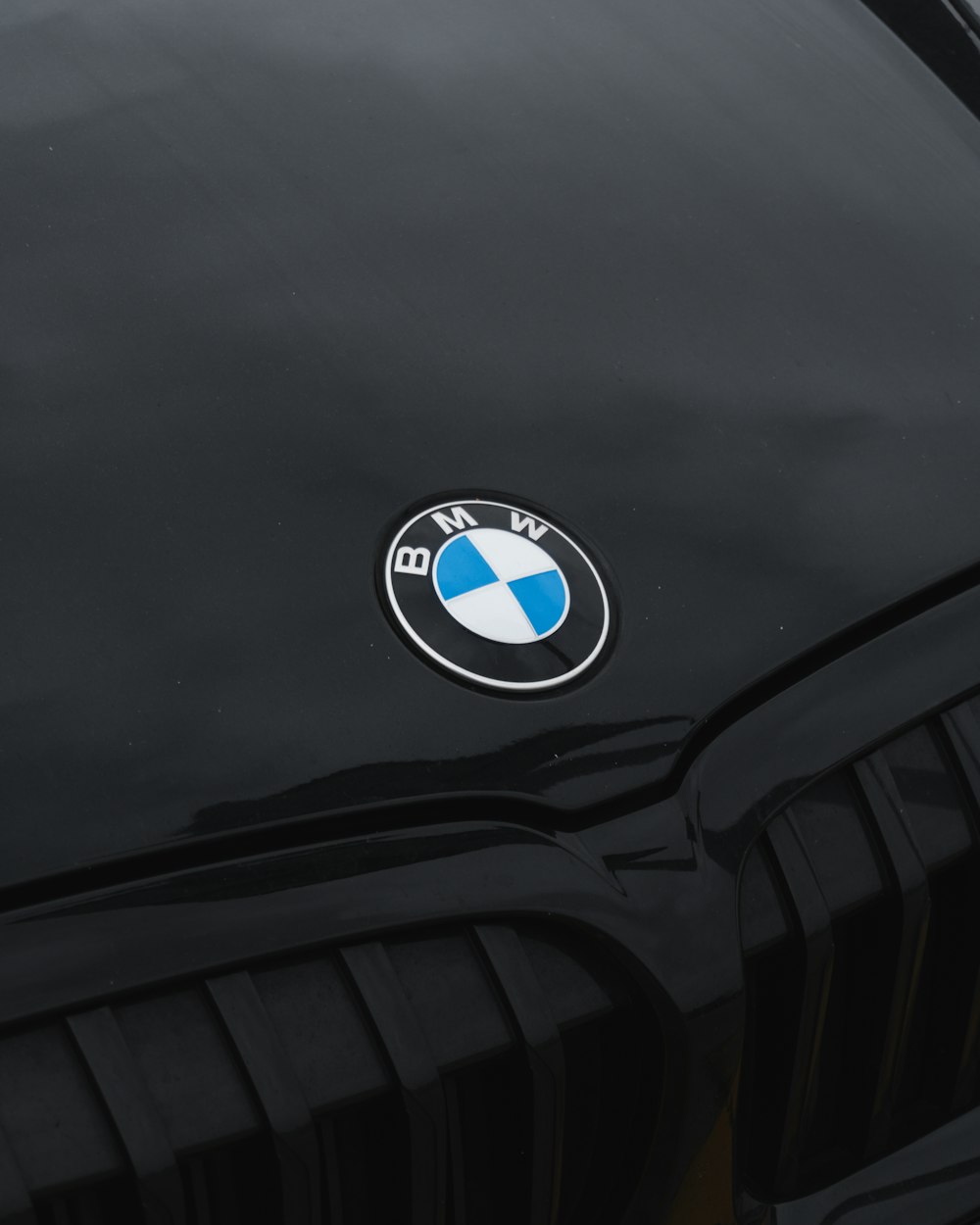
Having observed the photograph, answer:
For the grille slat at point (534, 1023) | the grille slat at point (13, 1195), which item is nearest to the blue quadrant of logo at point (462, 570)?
the grille slat at point (534, 1023)

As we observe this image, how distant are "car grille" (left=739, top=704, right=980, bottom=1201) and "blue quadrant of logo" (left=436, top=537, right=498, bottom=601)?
35 cm

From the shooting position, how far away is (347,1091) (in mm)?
1322

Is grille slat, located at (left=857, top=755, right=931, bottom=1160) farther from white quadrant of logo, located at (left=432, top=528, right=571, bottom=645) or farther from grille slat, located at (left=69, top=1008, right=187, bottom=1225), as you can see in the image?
grille slat, located at (left=69, top=1008, right=187, bottom=1225)

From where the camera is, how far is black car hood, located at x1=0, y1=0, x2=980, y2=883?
140cm

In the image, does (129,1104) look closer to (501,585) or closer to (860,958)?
(501,585)

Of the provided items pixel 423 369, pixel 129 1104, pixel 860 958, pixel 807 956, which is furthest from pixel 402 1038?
pixel 423 369

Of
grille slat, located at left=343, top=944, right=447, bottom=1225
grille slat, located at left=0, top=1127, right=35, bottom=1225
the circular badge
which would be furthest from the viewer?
the circular badge

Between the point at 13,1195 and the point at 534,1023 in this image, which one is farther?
the point at 534,1023

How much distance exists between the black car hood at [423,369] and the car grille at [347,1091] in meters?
0.13

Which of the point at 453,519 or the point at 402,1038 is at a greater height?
the point at 453,519

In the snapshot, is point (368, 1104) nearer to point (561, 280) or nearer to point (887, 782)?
point (887, 782)

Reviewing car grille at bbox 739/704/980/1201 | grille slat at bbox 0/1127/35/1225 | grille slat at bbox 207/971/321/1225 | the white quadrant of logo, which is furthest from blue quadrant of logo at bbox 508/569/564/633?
grille slat at bbox 0/1127/35/1225

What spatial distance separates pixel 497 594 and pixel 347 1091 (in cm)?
45

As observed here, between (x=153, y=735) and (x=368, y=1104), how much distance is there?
1.14ft
